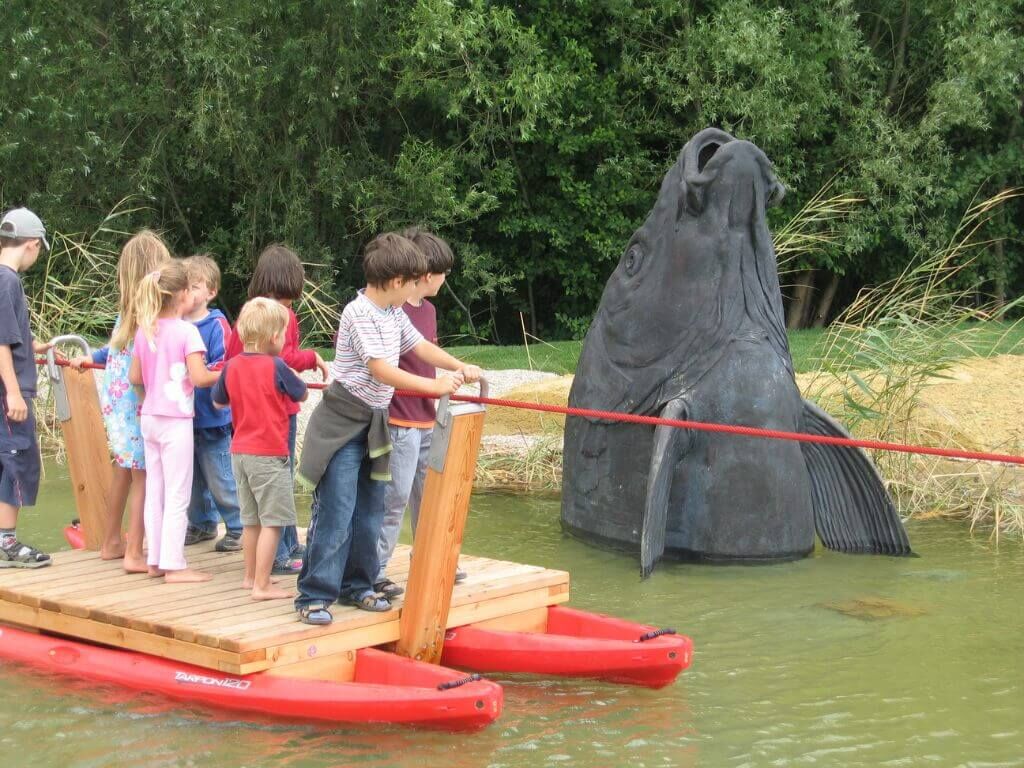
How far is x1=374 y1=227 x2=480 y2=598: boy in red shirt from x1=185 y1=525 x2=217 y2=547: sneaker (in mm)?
1293

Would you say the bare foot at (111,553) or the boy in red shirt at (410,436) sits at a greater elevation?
the boy in red shirt at (410,436)

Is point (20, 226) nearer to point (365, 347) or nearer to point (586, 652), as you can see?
point (365, 347)

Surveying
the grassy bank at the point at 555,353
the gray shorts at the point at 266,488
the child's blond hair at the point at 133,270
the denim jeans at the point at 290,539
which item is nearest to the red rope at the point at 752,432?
the gray shorts at the point at 266,488

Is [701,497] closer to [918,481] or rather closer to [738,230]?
[738,230]

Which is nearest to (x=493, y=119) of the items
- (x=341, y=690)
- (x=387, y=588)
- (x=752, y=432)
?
(x=387, y=588)

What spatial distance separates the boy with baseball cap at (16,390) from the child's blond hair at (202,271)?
81cm

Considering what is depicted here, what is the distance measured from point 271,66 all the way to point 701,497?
12264mm

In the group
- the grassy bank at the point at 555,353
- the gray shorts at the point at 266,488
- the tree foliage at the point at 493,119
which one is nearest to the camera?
the gray shorts at the point at 266,488

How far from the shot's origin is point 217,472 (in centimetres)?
601

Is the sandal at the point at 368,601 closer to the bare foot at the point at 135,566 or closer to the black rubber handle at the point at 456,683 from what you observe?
the black rubber handle at the point at 456,683

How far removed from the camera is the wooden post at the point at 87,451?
6.35 m

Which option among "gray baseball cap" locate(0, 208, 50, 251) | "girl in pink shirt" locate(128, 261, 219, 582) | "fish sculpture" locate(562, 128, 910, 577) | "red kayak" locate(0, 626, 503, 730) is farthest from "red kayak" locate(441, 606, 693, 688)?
"gray baseball cap" locate(0, 208, 50, 251)

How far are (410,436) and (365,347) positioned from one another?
2.11 feet

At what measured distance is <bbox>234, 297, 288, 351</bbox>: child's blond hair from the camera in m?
5.07
